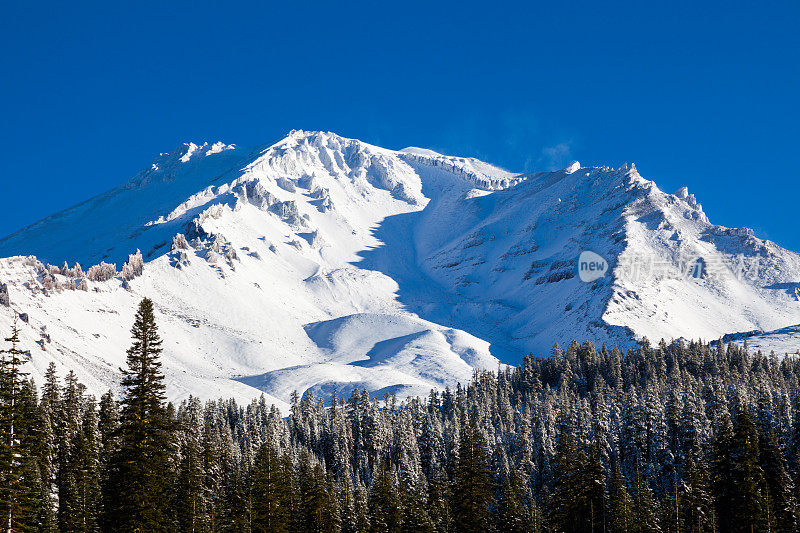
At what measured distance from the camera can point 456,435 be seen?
11031cm

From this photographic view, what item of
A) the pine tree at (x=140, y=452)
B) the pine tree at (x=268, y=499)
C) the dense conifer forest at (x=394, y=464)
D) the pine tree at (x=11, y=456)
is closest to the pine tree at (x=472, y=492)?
the dense conifer forest at (x=394, y=464)

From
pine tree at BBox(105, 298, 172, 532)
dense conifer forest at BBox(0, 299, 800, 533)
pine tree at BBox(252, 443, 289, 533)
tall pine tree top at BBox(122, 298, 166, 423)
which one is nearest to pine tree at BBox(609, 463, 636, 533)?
dense conifer forest at BBox(0, 299, 800, 533)

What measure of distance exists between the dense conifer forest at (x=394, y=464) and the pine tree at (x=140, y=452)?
0.08 m

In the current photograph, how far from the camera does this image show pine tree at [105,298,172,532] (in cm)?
3625

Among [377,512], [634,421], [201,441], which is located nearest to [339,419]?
[201,441]

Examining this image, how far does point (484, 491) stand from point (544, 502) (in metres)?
29.6

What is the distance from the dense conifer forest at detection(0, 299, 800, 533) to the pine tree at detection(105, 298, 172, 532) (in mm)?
80

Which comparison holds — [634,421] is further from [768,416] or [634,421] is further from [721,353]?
[721,353]

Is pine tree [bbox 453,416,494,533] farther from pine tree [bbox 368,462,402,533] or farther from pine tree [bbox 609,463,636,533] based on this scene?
pine tree [bbox 609,463,636,533]

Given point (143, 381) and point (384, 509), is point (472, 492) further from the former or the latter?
point (143, 381)

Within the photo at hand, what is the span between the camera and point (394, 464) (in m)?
112

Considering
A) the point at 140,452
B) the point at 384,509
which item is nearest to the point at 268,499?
the point at 384,509

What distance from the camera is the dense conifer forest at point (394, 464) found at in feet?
121

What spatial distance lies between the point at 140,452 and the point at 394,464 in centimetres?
8003
